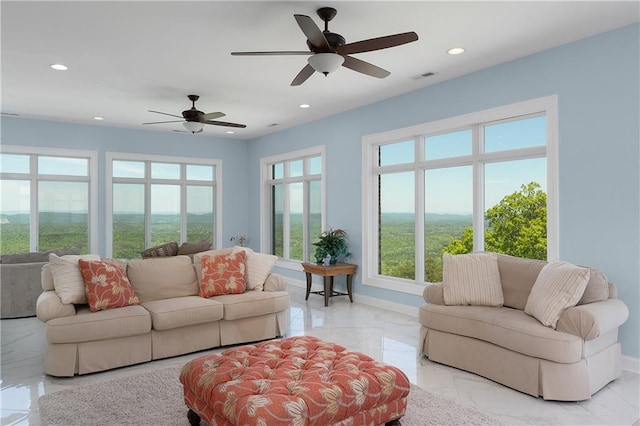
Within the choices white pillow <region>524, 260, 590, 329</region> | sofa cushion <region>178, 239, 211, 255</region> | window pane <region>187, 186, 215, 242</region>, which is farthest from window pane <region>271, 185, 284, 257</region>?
white pillow <region>524, 260, 590, 329</region>

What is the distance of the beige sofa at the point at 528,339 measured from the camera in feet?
10.1

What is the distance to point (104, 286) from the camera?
13.0 feet

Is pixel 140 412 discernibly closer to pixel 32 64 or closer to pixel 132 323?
pixel 132 323

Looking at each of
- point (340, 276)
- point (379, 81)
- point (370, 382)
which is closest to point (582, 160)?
point (379, 81)

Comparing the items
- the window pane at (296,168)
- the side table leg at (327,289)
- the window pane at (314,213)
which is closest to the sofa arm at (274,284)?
the side table leg at (327,289)

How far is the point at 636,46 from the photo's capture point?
3676 millimetres

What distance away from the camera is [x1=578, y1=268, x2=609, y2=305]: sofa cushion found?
340cm

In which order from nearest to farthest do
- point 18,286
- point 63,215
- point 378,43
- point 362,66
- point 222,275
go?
point 378,43, point 362,66, point 222,275, point 18,286, point 63,215

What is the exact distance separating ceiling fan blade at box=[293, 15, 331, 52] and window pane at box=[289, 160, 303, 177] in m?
4.97

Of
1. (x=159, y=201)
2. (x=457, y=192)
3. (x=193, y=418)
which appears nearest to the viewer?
(x=193, y=418)

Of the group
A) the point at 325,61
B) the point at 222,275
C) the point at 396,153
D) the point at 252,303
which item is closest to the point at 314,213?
the point at 396,153

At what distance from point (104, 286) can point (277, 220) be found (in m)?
5.20

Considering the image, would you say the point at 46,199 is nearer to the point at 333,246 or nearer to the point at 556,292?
the point at 333,246

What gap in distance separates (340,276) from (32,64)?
4.76 m
